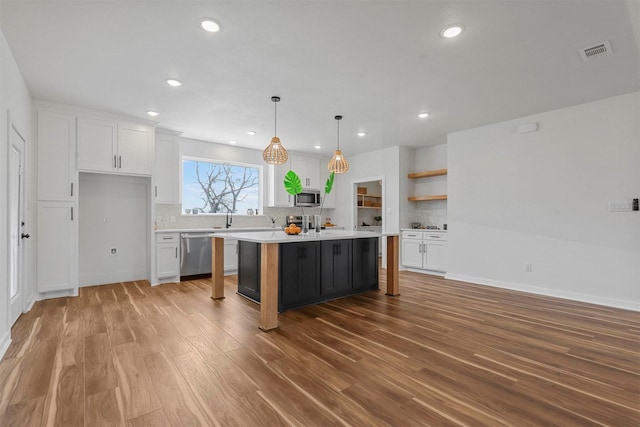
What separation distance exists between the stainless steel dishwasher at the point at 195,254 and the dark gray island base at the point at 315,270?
4.98 feet

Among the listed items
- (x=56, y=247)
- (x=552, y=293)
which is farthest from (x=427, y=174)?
(x=56, y=247)

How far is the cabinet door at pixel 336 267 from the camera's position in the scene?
13.1 ft

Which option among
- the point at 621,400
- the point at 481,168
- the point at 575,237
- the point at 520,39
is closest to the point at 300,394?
the point at 621,400

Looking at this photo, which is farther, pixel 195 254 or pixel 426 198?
pixel 426 198

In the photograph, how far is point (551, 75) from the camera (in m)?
3.26

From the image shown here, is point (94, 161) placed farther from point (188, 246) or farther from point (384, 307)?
point (384, 307)

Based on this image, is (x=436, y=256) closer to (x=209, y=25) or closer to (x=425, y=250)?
(x=425, y=250)

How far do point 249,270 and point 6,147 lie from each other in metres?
2.66

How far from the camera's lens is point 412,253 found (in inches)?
243

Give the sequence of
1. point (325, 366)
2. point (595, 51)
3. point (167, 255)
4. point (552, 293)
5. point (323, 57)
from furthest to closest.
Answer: point (167, 255) → point (552, 293) → point (323, 57) → point (595, 51) → point (325, 366)

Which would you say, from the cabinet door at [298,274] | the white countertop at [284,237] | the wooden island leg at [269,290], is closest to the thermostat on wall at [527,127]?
the white countertop at [284,237]

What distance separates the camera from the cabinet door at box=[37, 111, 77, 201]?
409 cm

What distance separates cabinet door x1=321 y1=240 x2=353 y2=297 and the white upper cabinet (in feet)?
10.7

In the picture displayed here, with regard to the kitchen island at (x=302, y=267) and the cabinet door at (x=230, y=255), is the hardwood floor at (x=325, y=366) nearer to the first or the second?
the kitchen island at (x=302, y=267)
